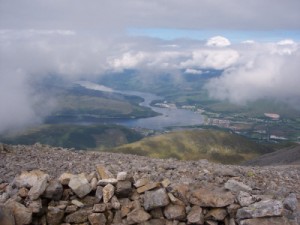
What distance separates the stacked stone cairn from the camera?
1543 centimetres

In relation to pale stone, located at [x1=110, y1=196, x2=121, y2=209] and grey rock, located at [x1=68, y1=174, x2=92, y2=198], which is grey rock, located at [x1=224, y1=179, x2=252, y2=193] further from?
grey rock, located at [x1=68, y1=174, x2=92, y2=198]

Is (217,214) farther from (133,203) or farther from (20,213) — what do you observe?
(20,213)

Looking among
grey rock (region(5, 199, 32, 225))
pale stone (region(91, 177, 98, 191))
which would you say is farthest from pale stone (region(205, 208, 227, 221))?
grey rock (region(5, 199, 32, 225))

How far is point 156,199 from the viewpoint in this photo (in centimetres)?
1631

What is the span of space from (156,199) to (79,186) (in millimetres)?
3315

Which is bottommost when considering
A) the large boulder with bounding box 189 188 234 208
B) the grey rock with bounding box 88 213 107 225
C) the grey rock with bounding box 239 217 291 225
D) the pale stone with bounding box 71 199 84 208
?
the grey rock with bounding box 88 213 107 225

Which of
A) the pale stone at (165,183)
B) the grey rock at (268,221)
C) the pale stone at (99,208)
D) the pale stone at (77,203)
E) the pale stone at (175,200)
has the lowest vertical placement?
the pale stone at (99,208)

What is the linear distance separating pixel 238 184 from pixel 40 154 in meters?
16.2

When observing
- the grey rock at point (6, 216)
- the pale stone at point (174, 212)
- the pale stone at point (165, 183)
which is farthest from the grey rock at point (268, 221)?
the grey rock at point (6, 216)

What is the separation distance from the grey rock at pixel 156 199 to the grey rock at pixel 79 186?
254 cm

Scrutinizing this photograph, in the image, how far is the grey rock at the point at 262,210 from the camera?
1514cm

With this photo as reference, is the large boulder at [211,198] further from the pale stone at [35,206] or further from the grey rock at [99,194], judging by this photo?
the pale stone at [35,206]

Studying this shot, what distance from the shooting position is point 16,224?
49.9ft

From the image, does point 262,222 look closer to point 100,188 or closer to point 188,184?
point 188,184
